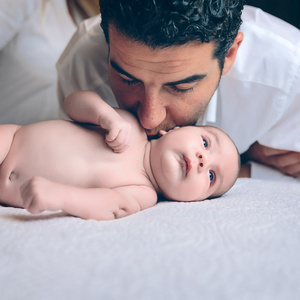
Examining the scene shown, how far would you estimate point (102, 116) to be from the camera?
0.93 meters

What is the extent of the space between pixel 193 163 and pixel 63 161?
32 cm

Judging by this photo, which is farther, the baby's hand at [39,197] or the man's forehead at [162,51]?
the man's forehead at [162,51]

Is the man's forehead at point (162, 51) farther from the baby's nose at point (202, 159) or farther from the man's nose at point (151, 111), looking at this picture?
the baby's nose at point (202, 159)

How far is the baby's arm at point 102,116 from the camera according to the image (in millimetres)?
900

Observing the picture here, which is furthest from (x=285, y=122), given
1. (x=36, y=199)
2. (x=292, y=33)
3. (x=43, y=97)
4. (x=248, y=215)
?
(x=43, y=97)

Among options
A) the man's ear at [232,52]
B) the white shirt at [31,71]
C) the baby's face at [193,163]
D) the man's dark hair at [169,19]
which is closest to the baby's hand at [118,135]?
the baby's face at [193,163]

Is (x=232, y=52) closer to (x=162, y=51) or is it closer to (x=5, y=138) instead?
(x=162, y=51)

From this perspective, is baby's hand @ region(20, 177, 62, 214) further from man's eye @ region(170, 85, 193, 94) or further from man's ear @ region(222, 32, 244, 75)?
man's ear @ region(222, 32, 244, 75)

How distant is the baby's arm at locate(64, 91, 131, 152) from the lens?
0.90 m

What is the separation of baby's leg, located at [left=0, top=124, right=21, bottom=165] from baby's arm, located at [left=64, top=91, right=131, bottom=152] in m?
0.16

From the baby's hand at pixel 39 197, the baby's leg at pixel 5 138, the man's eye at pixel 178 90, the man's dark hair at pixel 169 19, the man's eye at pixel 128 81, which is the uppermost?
the man's dark hair at pixel 169 19

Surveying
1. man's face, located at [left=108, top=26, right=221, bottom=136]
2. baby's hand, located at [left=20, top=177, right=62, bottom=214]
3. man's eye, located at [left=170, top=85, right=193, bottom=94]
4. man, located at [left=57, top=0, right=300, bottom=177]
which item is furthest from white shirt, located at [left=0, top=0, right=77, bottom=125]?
baby's hand, located at [left=20, top=177, right=62, bottom=214]

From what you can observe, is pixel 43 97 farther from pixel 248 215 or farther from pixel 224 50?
pixel 248 215

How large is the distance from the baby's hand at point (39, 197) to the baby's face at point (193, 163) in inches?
12.9
